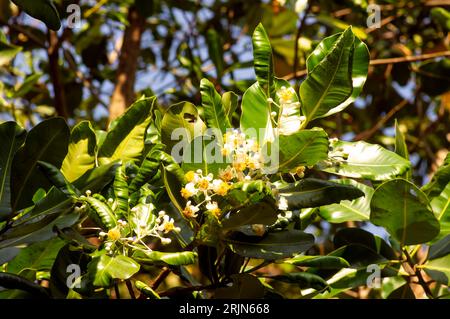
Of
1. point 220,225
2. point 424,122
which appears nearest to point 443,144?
point 424,122

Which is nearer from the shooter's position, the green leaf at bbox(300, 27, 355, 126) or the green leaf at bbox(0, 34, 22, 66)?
the green leaf at bbox(300, 27, 355, 126)

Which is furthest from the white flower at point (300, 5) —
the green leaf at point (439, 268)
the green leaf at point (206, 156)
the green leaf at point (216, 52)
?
the green leaf at point (206, 156)

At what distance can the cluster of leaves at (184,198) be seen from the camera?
1023mm

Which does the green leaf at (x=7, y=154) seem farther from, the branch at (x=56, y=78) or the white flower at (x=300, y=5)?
the white flower at (x=300, y=5)

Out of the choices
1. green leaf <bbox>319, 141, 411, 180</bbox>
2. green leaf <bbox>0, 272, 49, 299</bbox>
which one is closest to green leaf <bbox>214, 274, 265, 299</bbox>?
green leaf <bbox>319, 141, 411, 180</bbox>

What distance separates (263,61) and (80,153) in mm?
397

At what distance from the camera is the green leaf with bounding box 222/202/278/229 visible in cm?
104

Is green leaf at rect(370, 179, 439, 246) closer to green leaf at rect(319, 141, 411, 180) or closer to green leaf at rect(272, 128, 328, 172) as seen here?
green leaf at rect(319, 141, 411, 180)

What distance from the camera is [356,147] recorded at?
1.16m

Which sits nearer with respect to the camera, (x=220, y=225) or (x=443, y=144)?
(x=220, y=225)

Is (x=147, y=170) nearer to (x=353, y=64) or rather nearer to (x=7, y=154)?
(x=7, y=154)

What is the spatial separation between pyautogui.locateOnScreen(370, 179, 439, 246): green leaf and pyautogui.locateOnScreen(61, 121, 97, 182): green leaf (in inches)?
21.1
